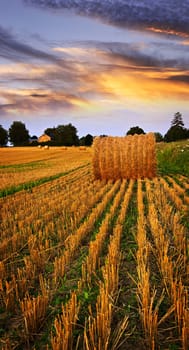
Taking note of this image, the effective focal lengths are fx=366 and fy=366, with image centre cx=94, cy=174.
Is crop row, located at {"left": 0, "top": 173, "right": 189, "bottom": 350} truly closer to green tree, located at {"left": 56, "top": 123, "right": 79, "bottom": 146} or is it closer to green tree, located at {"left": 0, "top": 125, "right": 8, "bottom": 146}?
green tree, located at {"left": 56, "top": 123, "right": 79, "bottom": 146}

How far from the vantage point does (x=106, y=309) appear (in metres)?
3.12

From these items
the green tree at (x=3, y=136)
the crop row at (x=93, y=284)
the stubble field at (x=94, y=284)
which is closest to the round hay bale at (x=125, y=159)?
the stubble field at (x=94, y=284)

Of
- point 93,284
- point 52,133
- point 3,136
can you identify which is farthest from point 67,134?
point 93,284

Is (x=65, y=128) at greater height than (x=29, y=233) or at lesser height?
greater

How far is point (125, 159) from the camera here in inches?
607

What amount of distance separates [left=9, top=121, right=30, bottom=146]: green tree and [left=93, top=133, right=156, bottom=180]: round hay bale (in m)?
73.4

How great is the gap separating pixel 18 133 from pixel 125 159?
76258 millimetres

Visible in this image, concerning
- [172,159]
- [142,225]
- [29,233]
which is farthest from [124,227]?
[172,159]

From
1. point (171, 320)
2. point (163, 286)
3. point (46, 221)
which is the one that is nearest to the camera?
point (171, 320)

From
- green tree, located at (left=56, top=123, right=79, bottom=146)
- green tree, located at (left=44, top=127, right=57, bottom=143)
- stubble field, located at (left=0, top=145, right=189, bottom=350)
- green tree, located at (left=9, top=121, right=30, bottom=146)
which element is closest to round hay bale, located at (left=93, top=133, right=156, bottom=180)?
stubble field, located at (left=0, top=145, right=189, bottom=350)

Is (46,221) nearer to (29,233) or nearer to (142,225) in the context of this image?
(29,233)

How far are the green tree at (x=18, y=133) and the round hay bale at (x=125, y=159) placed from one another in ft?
241

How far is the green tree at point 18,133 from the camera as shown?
8781 centimetres

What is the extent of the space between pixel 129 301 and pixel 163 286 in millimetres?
490
